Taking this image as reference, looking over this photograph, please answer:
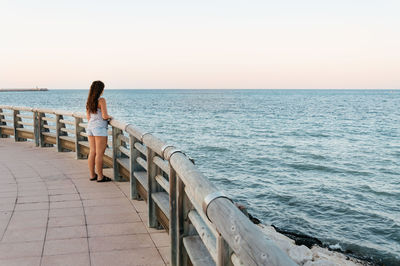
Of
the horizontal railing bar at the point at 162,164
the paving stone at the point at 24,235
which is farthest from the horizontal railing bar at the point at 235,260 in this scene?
the paving stone at the point at 24,235

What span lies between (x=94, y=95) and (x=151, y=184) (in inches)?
111

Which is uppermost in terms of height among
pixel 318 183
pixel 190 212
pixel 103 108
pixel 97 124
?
pixel 103 108

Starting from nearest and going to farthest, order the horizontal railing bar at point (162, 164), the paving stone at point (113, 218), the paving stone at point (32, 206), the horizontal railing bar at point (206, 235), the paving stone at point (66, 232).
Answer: the horizontal railing bar at point (206, 235) → the horizontal railing bar at point (162, 164) → the paving stone at point (66, 232) → the paving stone at point (113, 218) → the paving stone at point (32, 206)

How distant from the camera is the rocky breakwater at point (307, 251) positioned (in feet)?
27.8

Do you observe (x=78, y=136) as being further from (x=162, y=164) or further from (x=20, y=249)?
(x=162, y=164)

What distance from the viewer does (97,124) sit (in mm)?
7402

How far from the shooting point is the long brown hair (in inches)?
279

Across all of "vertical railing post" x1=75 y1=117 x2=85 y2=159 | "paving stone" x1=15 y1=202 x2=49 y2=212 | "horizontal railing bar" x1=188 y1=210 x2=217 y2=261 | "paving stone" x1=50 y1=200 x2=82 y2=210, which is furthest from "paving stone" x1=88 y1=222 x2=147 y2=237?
"vertical railing post" x1=75 y1=117 x2=85 y2=159

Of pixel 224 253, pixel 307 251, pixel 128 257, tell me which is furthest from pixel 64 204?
pixel 307 251

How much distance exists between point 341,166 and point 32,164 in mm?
16151

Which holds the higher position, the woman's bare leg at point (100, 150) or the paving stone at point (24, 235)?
the woman's bare leg at point (100, 150)

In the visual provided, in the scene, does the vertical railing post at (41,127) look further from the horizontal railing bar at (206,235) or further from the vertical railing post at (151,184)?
the horizontal railing bar at (206,235)

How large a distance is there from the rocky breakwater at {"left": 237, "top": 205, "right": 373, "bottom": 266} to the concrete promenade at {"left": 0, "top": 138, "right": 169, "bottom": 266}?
3464mm

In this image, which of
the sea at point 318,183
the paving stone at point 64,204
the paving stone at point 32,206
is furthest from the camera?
the sea at point 318,183
